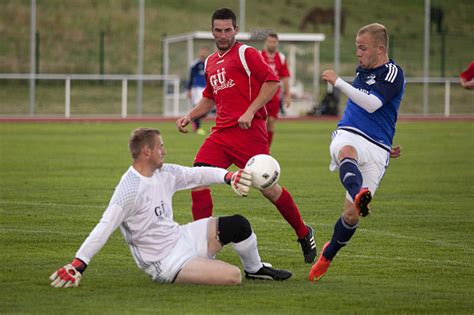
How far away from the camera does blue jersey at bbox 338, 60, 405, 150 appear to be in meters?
8.77

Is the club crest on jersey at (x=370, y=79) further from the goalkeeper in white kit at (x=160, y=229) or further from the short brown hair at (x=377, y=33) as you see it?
the goalkeeper in white kit at (x=160, y=229)

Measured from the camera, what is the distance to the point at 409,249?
10117 mm

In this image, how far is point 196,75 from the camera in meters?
31.2

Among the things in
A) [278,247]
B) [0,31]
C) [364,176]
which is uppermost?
[0,31]

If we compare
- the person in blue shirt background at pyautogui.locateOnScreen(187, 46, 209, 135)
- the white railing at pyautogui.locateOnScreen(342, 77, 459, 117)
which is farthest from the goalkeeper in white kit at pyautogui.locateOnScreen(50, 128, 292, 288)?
the white railing at pyautogui.locateOnScreen(342, 77, 459, 117)

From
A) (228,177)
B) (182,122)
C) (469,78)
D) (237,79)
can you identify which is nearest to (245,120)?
(237,79)

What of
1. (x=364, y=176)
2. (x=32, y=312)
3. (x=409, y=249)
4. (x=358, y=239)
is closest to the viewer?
(x=32, y=312)

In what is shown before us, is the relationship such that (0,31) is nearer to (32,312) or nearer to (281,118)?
(281,118)

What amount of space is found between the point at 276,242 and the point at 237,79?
5.68ft

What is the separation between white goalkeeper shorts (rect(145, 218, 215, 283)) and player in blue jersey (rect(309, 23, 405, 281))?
39.1 inches

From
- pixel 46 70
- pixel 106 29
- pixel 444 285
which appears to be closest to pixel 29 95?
pixel 46 70

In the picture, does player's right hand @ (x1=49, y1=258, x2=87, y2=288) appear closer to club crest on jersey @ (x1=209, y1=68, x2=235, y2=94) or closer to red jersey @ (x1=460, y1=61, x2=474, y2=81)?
club crest on jersey @ (x1=209, y1=68, x2=235, y2=94)

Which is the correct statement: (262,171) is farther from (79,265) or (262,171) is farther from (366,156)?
(79,265)

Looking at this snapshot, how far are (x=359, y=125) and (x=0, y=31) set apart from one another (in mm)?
41949
